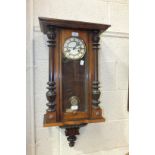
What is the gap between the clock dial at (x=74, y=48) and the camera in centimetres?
92

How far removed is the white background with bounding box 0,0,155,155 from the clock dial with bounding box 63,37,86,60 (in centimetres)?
41

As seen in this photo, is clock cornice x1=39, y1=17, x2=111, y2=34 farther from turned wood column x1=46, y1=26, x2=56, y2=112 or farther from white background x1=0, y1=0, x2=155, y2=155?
white background x1=0, y1=0, x2=155, y2=155

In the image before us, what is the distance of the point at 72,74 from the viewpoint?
3.14ft

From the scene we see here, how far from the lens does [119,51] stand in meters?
1.20

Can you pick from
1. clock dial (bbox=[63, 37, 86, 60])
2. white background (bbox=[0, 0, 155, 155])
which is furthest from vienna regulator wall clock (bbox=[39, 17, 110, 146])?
white background (bbox=[0, 0, 155, 155])
